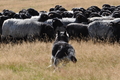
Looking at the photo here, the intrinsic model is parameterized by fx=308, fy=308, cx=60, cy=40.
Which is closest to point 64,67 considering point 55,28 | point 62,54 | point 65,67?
point 65,67

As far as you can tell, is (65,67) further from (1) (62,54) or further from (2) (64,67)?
(1) (62,54)

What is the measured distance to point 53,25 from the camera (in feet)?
63.4

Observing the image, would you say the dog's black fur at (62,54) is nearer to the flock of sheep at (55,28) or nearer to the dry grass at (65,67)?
the dry grass at (65,67)

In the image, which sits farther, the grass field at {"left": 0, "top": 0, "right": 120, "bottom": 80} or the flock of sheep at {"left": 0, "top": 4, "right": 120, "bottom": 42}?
the flock of sheep at {"left": 0, "top": 4, "right": 120, "bottom": 42}

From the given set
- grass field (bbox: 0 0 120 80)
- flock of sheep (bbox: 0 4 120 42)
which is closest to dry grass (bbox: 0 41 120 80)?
grass field (bbox: 0 0 120 80)

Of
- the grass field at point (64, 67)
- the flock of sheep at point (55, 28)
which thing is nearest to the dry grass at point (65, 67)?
the grass field at point (64, 67)

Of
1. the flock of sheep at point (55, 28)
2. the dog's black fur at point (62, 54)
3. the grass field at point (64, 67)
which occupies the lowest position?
the flock of sheep at point (55, 28)

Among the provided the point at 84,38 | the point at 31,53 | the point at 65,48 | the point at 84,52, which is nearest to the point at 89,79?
the point at 65,48

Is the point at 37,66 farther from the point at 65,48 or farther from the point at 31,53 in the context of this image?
the point at 31,53

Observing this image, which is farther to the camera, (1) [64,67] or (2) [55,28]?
(2) [55,28]

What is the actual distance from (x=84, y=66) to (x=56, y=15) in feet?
36.8

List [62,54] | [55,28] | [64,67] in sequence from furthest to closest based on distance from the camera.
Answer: [55,28]
[64,67]
[62,54]

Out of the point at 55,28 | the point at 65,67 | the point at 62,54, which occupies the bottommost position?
the point at 55,28

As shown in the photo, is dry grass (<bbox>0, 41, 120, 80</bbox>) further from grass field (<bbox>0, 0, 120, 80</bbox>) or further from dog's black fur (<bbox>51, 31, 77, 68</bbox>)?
dog's black fur (<bbox>51, 31, 77, 68</bbox>)
